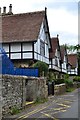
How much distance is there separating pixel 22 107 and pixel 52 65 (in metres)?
29.0

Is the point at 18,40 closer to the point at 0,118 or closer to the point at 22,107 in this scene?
the point at 22,107

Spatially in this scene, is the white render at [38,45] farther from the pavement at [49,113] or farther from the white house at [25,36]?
the pavement at [49,113]

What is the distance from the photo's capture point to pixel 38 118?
44.8ft

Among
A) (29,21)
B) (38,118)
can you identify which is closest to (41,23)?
(29,21)

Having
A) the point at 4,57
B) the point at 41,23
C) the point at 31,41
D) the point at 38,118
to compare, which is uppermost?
the point at 41,23

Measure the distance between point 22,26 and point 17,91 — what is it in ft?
67.8

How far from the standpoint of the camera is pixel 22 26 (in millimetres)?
36656

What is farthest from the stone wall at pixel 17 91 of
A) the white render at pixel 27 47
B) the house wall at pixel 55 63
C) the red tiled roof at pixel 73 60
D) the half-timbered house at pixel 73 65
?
the red tiled roof at pixel 73 60

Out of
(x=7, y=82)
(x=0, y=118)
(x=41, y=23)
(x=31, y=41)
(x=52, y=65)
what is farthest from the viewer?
(x=52, y=65)

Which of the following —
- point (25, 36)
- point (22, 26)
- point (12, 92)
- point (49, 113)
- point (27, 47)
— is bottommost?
point (49, 113)

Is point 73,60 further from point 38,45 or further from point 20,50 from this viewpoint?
point 20,50

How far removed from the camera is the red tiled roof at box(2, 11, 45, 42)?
3494cm

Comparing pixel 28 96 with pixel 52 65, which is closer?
pixel 28 96

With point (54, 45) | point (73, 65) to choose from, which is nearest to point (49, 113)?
point (54, 45)
